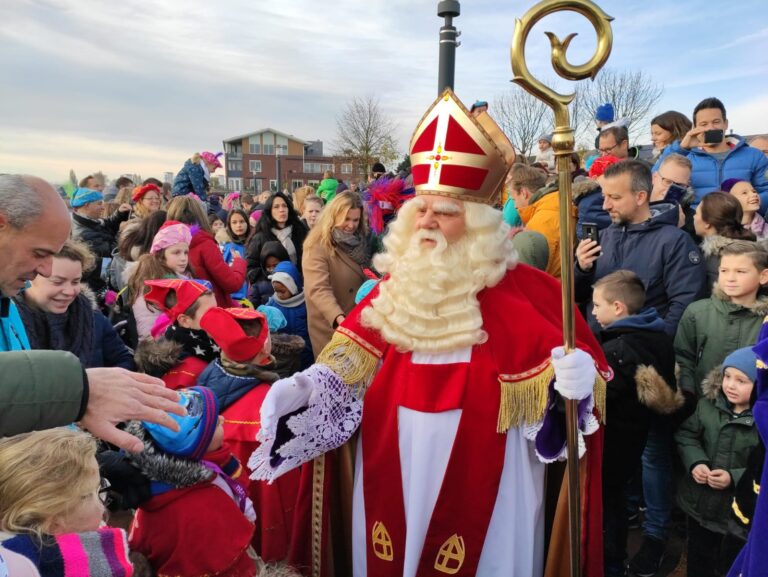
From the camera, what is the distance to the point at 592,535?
2.50m

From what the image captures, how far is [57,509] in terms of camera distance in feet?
5.70

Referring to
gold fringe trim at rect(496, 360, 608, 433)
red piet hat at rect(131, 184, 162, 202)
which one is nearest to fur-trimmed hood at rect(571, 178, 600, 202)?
gold fringe trim at rect(496, 360, 608, 433)

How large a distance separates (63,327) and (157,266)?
3.38 ft

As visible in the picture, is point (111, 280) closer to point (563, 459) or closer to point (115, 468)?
point (115, 468)

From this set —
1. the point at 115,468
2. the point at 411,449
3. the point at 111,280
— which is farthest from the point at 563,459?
the point at 111,280

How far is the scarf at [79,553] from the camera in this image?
4.81ft

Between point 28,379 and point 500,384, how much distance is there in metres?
1.70

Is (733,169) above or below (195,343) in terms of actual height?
above

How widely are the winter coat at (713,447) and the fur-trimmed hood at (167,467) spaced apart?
2558 millimetres

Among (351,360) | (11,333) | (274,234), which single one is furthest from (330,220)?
(11,333)

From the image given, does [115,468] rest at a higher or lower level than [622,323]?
lower

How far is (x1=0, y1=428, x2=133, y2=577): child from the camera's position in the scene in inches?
59.2

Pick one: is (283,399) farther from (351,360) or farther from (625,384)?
(625,384)

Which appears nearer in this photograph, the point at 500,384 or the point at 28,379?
the point at 28,379
